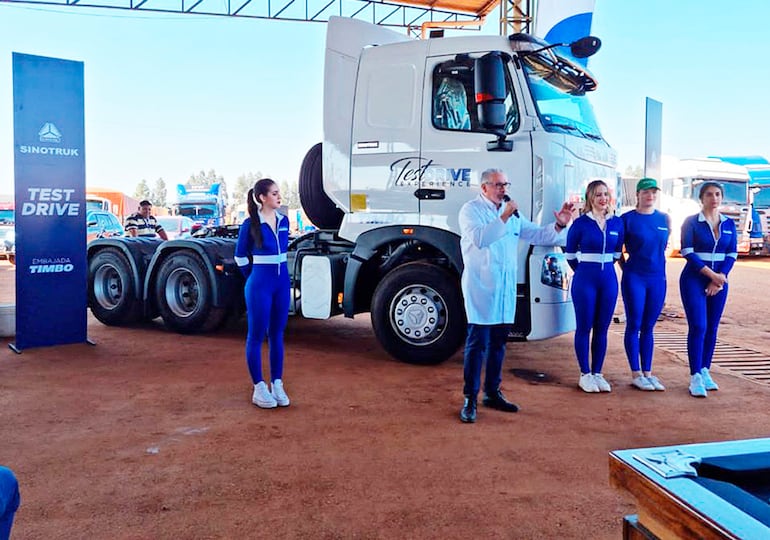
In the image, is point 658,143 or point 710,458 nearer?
point 710,458

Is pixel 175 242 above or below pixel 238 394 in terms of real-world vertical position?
above

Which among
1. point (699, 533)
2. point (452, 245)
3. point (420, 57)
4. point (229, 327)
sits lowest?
point (229, 327)

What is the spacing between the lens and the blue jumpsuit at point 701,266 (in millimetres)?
5531

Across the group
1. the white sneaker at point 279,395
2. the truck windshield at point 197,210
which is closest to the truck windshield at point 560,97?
the white sneaker at point 279,395

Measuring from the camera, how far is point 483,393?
538cm

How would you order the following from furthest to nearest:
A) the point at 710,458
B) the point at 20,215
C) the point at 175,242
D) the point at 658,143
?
1. the point at 658,143
2. the point at 175,242
3. the point at 20,215
4. the point at 710,458

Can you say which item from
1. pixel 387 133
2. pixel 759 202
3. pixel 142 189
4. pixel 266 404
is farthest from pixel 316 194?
pixel 142 189

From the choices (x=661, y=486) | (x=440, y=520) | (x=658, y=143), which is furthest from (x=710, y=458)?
(x=658, y=143)

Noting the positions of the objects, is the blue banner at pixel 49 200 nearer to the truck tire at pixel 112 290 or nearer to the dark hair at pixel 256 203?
the truck tire at pixel 112 290

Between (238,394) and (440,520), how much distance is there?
2.78m

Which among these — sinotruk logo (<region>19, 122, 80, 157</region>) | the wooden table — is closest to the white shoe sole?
the wooden table

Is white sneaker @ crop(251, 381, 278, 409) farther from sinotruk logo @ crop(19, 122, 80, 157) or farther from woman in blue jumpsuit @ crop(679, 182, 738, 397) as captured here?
sinotruk logo @ crop(19, 122, 80, 157)

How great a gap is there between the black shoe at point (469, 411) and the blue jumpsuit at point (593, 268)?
4.64ft

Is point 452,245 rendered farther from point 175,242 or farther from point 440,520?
point 175,242
